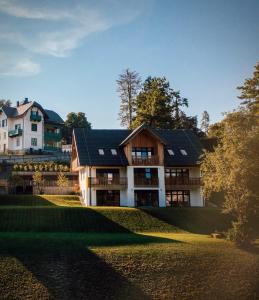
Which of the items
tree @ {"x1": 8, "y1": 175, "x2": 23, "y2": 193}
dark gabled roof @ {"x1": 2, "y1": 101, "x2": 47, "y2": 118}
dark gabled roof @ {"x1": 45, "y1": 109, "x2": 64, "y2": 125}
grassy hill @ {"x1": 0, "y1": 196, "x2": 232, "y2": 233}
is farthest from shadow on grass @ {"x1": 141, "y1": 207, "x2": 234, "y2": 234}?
dark gabled roof @ {"x1": 45, "y1": 109, "x2": 64, "y2": 125}

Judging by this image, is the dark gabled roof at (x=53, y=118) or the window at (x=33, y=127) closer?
the window at (x=33, y=127)

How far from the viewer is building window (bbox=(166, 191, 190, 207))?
45031 millimetres

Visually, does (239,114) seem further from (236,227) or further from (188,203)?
(188,203)

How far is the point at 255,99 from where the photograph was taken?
56.2 metres

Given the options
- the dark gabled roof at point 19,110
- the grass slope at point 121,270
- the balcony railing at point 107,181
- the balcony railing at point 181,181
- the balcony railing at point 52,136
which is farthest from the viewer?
the balcony railing at point 52,136

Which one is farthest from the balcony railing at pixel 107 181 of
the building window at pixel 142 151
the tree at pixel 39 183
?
the tree at pixel 39 183

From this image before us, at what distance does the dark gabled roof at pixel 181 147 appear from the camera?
147 feet

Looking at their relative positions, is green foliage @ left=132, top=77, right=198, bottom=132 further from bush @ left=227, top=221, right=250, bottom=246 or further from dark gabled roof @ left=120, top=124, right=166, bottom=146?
bush @ left=227, top=221, right=250, bottom=246

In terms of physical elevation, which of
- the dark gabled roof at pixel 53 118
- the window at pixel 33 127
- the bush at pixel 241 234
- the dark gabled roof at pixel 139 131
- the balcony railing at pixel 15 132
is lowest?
the bush at pixel 241 234

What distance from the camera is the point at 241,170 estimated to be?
952 inches

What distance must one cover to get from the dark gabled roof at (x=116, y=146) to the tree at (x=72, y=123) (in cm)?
4850

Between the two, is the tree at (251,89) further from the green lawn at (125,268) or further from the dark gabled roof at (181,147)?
the green lawn at (125,268)

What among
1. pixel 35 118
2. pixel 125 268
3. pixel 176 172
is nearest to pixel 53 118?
pixel 35 118

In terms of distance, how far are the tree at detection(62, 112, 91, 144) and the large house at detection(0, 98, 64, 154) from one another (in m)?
18.0
